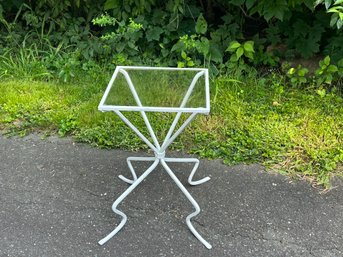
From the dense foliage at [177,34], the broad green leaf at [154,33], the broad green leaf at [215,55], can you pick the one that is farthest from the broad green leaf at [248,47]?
the broad green leaf at [154,33]

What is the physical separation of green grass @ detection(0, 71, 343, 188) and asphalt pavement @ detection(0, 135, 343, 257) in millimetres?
144

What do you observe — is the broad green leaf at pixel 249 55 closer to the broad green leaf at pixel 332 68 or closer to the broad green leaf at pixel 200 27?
the broad green leaf at pixel 200 27

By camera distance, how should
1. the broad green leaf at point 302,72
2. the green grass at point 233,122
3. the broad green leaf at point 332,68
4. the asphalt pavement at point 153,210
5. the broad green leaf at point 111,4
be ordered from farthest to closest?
the broad green leaf at point 111,4, the broad green leaf at point 302,72, the broad green leaf at point 332,68, the green grass at point 233,122, the asphalt pavement at point 153,210

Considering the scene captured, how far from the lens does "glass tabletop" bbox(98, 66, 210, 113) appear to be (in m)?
2.49

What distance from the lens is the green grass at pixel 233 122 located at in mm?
3104

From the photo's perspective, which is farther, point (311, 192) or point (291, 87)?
point (291, 87)

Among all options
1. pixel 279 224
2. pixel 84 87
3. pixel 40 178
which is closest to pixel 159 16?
pixel 84 87

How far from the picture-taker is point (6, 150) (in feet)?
10.6

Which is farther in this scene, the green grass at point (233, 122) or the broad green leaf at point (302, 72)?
the broad green leaf at point (302, 72)

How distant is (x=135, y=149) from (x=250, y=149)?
81cm

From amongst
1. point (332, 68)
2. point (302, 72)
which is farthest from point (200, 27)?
point (332, 68)

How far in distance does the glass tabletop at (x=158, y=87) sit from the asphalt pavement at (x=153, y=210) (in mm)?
577

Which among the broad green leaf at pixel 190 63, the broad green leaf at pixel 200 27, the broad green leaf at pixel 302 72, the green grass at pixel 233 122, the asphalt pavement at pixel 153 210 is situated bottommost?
the asphalt pavement at pixel 153 210

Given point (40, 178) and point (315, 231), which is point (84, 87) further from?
point (315, 231)
